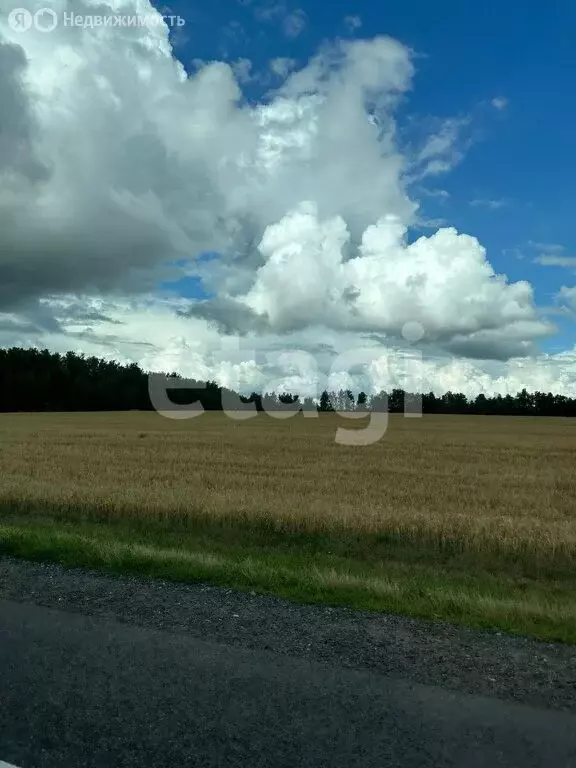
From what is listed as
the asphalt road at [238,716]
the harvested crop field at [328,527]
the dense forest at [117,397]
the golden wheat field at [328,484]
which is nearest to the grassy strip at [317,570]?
the harvested crop field at [328,527]

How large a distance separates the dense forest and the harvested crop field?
7751cm

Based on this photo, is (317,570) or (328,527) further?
(328,527)

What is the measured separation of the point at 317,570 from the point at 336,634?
8.66ft

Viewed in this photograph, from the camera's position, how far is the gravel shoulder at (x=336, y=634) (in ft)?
16.5

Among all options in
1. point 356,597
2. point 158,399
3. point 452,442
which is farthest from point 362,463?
point 158,399

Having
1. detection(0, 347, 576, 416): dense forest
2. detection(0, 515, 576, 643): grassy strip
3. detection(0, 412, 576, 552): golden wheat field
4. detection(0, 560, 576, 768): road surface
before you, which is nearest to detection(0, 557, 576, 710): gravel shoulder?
detection(0, 560, 576, 768): road surface

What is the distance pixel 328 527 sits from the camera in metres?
12.4

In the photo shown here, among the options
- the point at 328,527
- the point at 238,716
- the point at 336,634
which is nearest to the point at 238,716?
the point at 238,716

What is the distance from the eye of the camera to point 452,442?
3669 centimetres

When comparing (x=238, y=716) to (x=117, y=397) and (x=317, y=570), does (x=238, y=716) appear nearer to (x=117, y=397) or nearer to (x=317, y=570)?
(x=317, y=570)

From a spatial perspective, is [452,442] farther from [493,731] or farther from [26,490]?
[493,731]

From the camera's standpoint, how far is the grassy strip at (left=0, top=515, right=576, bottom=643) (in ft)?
22.4

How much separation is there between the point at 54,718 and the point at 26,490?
1249cm

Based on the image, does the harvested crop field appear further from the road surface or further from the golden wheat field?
the road surface
